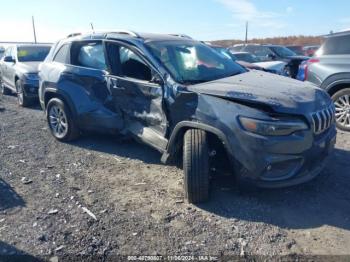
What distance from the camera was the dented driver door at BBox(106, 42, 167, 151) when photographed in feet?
14.2

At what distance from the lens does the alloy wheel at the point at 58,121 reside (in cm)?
587

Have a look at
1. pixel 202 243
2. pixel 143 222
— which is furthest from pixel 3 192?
pixel 202 243

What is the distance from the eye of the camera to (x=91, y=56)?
5.45 meters

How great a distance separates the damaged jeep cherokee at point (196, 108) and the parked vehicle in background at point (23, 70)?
3.80 m

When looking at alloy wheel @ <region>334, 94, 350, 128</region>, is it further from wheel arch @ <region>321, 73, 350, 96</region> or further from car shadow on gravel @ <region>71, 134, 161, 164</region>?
car shadow on gravel @ <region>71, 134, 161, 164</region>

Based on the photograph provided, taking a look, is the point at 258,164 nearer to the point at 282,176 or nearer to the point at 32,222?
the point at 282,176

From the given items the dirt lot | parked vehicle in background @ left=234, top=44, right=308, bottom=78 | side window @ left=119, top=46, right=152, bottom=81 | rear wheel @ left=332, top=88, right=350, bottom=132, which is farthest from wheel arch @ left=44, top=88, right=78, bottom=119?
parked vehicle in background @ left=234, top=44, right=308, bottom=78

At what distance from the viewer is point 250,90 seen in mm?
3699

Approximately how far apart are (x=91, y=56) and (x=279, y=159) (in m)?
3.36

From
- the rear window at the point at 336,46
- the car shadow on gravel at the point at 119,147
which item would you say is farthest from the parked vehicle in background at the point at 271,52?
the car shadow on gravel at the point at 119,147

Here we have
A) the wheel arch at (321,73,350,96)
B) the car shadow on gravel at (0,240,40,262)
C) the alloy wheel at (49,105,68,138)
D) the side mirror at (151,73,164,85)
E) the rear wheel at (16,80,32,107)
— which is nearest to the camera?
the car shadow on gravel at (0,240,40,262)

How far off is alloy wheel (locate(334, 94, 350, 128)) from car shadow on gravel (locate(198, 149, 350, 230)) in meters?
2.42

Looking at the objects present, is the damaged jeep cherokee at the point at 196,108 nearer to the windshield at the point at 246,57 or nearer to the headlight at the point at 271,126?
the headlight at the point at 271,126

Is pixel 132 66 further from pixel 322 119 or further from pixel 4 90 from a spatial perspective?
pixel 4 90
